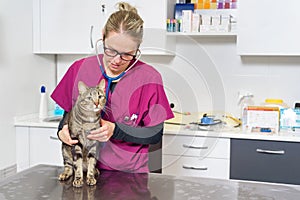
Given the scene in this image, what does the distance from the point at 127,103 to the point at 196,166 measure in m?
1.03

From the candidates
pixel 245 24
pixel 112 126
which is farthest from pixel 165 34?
pixel 112 126

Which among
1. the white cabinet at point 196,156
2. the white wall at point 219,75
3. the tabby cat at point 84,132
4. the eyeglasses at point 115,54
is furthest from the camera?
the white wall at point 219,75

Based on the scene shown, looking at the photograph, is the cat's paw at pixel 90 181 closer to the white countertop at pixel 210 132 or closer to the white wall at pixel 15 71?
the white countertop at pixel 210 132

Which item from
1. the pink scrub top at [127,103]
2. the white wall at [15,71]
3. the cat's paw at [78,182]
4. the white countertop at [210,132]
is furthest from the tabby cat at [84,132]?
the white wall at [15,71]

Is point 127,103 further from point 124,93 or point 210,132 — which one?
point 210,132

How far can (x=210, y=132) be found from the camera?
224 centimetres

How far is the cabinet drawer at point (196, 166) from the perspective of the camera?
88.0 inches

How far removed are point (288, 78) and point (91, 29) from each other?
127 centimetres

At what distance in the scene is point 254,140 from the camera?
2158 mm

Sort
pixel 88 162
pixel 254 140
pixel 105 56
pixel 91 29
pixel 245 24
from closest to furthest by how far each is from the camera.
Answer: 1. pixel 88 162
2. pixel 105 56
3. pixel 254 140
4. pixel 245 24
5. pixel 91 29

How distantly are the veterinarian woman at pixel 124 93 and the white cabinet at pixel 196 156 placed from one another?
849 mm

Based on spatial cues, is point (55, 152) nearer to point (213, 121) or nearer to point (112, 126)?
point (213, 121)

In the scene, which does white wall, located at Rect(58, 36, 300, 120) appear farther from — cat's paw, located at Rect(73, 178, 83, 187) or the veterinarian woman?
cat's paw, located at Rect(73, 178, 83, 187)

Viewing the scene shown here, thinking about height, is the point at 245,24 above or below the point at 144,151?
above
